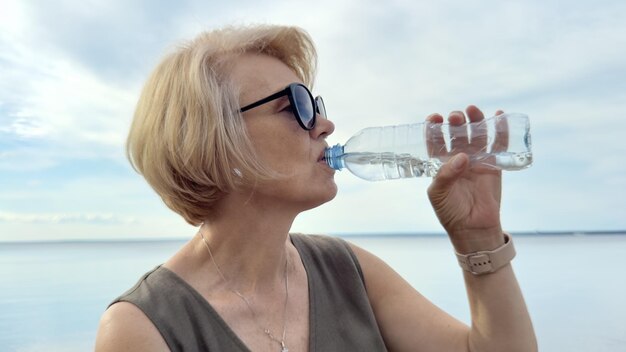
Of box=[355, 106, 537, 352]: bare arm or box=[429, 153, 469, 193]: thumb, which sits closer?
box=[429, 153, 469, 193]: thumb

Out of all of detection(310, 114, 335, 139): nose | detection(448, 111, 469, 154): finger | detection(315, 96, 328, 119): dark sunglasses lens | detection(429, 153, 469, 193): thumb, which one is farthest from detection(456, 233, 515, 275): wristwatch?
detection(315, 96, 328, 119): dark sunglasses lens

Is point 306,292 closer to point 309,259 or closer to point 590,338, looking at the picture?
point 309,259

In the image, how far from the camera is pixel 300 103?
185 centimetres

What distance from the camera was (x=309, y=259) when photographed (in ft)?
6.71

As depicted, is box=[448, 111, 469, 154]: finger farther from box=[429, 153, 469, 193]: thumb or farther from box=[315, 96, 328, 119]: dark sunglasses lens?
box=[315, 96, 328, 119]: dark sunglasses lens

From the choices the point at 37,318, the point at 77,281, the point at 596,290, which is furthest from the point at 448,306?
the point at 77,281

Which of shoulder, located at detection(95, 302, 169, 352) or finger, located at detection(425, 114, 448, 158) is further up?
finger, located at detection(425, 114, 448, 158)

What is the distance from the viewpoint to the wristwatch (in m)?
1.68

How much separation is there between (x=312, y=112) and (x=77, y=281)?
10645 mm

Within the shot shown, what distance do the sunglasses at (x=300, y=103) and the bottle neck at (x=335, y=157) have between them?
98 millimetres

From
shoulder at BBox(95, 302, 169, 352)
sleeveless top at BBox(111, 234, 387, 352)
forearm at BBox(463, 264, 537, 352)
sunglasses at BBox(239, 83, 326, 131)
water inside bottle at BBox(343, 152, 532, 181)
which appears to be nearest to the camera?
shoulder at BBox(95, 302, 169, 352)

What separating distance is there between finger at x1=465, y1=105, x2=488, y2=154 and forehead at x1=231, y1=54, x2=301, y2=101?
61cm

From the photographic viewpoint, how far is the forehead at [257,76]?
1830 millimetres

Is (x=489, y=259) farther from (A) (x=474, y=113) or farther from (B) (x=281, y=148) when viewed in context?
(B) (x=281, y=148)
